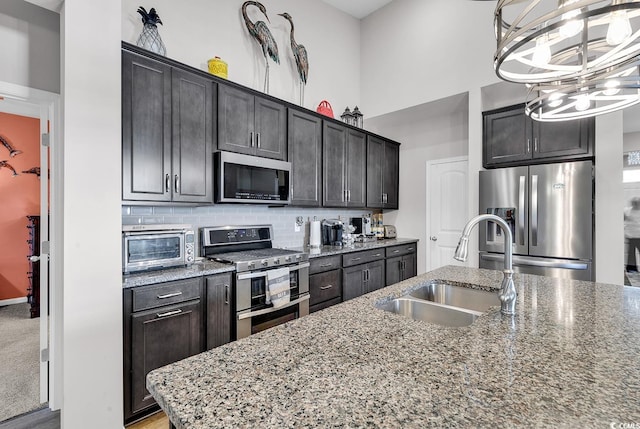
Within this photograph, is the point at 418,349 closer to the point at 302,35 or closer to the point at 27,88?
the point at 27,88

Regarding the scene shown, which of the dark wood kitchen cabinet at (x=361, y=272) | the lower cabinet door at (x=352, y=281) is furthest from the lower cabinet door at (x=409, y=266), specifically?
the lower cabinet door at (x=352, y=281)

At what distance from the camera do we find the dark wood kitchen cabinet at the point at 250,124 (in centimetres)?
256

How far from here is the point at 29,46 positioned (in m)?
2.01

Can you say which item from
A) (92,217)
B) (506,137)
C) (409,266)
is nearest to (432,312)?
(92,217)

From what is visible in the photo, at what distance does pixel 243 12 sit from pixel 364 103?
85.6 inches

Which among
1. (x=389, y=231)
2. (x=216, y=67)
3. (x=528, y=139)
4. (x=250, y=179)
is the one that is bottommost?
(x=389, y=231)

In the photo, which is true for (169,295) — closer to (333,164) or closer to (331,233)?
(331,233)

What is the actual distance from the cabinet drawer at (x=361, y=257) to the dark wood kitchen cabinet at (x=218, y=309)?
143 centimetres

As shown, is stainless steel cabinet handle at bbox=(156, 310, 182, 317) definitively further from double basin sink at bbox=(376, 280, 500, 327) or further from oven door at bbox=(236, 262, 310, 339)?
double basin sink at bbox=(376, 280, 500, 327)

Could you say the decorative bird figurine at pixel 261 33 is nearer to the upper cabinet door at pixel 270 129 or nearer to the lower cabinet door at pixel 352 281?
the upper cabinet door at pixel 270 129

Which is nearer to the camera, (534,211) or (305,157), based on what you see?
(534,211)

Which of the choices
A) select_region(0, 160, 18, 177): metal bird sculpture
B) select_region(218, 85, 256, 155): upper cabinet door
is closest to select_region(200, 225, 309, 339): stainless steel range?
select_region(218, 85, 256, 155): upper cabinet door

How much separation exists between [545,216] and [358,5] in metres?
3.78

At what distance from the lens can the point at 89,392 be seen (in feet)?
5.74
